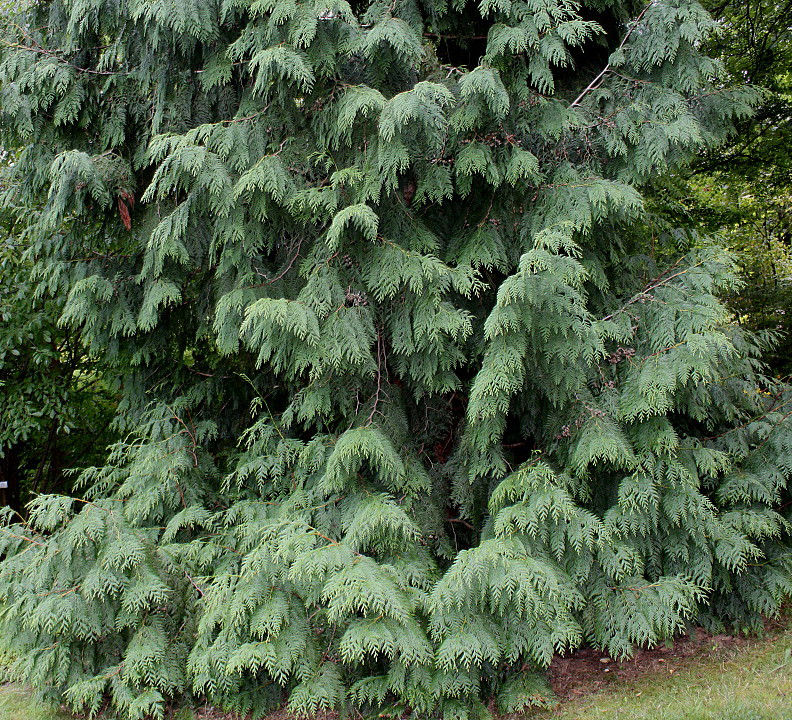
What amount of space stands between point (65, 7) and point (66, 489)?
218 inches

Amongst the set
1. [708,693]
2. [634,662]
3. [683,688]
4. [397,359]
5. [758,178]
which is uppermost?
[758,178]

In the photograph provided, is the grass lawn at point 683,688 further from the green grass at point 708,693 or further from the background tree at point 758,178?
the background tree at point 758,178

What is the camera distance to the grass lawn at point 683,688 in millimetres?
3330

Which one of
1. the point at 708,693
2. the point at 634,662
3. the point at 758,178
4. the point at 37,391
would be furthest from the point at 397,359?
the point at 758,178

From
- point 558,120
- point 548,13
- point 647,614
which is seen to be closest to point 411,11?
point 548,13

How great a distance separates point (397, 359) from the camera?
13.5 ft

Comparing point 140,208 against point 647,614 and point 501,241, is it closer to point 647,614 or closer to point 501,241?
point 501,241

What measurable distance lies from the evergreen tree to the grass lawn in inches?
8.5

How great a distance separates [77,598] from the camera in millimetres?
3527

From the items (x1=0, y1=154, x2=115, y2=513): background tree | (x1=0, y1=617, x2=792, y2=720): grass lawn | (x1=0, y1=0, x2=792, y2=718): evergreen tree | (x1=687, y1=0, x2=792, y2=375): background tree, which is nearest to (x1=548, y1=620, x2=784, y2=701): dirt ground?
(x1=0, y1=617, x2=792, y2=720): grass lawn

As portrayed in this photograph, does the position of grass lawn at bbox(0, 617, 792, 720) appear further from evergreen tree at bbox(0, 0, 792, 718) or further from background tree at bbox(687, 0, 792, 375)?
background tree at bbox(687, 0, 792, 375)

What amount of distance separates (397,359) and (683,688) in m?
2.64

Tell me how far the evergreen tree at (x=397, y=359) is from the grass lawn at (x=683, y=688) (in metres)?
0.21

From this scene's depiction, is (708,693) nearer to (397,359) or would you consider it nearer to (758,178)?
(397,359)
